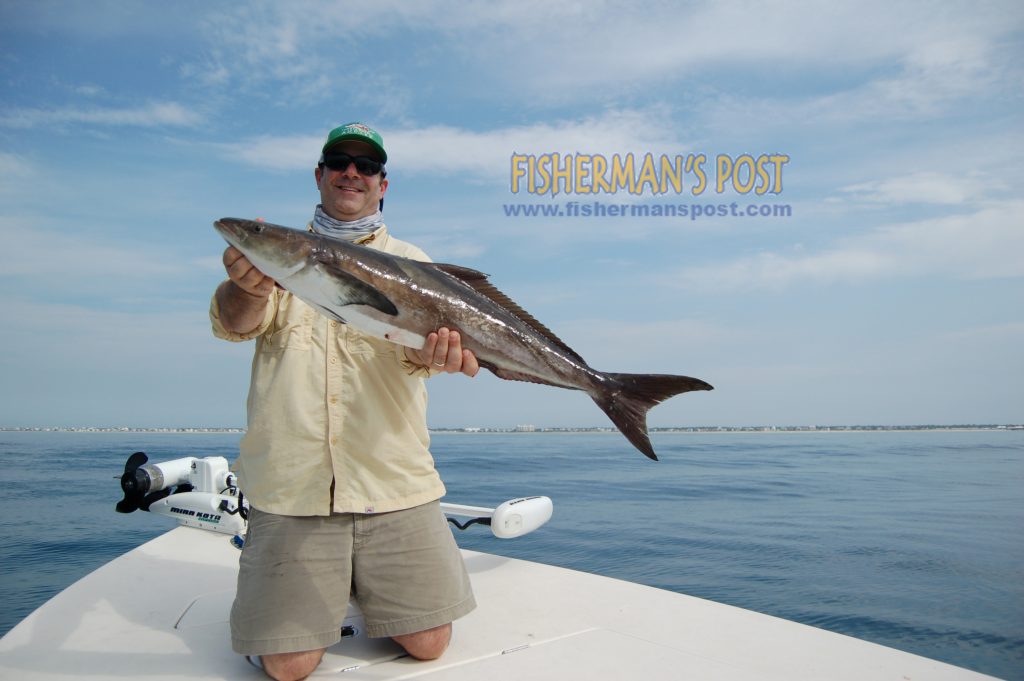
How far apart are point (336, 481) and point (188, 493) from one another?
12.2 feet

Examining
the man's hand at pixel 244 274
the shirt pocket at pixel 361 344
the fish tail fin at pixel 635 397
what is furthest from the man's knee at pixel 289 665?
the fish tail fin at pixel 635 397

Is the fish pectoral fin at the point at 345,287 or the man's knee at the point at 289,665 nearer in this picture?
the fish pectoral fin at the point at 345,287

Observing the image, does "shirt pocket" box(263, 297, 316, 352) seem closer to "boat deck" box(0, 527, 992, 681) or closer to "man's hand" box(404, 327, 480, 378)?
"man's hand" box(404, 327, 480, 378)

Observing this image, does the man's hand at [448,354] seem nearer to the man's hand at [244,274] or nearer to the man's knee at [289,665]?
the man's hand at [244,274]

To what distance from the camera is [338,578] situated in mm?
3707

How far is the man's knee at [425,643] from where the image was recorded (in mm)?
3668

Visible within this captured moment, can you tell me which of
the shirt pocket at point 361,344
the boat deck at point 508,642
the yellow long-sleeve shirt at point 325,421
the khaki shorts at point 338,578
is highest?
the shirt pocket at point 361,344

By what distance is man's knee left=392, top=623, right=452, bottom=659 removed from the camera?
12.0ft

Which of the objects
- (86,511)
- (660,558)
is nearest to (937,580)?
(660,558)

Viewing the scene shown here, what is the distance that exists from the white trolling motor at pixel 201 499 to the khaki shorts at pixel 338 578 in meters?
1.89

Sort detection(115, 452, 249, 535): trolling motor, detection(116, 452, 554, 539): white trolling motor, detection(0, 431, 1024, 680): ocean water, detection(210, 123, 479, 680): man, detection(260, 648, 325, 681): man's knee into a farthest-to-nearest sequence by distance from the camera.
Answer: detection(0, 431, 1024, 680): ocean water
detection(115, 452, 249, 535): trolling motor
detection(116, 452, 554, 539): white trolling motor
detection(210, 123, 479, 680): man
detection(260, 648, 325, 681): man's knee

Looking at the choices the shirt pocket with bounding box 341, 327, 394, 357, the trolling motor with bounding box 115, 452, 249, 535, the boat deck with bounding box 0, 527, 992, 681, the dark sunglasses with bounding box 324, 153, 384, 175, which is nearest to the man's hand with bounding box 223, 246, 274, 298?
the shirt pocket with bounding box 341, 327, 394, 357

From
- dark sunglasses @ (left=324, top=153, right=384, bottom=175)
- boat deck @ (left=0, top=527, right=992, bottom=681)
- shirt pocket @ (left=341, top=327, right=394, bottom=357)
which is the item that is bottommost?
boat deck @ (left=0, top=527, right=992, bottom=681)

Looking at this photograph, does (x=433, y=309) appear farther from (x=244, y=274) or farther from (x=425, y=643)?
(x=425, y=643)
